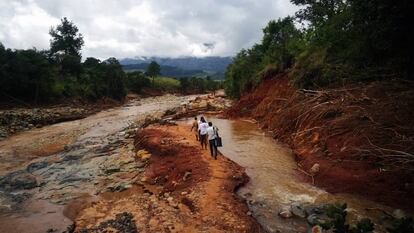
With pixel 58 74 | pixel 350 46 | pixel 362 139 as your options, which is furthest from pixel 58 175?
pixel 58 74

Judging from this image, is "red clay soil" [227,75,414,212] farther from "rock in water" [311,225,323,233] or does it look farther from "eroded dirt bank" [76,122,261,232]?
"eroded dirt bank" [76,122,261,232]

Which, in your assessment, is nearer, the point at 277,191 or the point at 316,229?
the point at 316,229

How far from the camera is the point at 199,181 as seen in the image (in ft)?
38.9

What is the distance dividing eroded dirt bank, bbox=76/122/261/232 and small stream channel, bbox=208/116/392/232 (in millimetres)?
541

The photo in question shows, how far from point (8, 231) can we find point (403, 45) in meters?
15.6

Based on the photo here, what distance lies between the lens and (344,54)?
18250 mm

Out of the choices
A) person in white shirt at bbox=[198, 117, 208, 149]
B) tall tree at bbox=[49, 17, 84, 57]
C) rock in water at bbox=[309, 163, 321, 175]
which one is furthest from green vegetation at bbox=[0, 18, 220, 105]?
rock in water at bbox=[309, 163, 321, 175]

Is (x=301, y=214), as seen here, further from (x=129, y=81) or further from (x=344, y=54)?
(x=129, y=81)

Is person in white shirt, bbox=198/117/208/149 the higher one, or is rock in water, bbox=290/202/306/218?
person in white shirt, bbox=198/117/208/149

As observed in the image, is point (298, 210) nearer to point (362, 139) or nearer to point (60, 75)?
point (362, 139)

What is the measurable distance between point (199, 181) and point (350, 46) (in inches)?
456

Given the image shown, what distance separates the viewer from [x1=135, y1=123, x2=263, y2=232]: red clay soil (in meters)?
8.92

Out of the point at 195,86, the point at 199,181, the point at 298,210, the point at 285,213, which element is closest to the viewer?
the point at 285,213

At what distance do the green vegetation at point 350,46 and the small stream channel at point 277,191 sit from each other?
5512 mm
